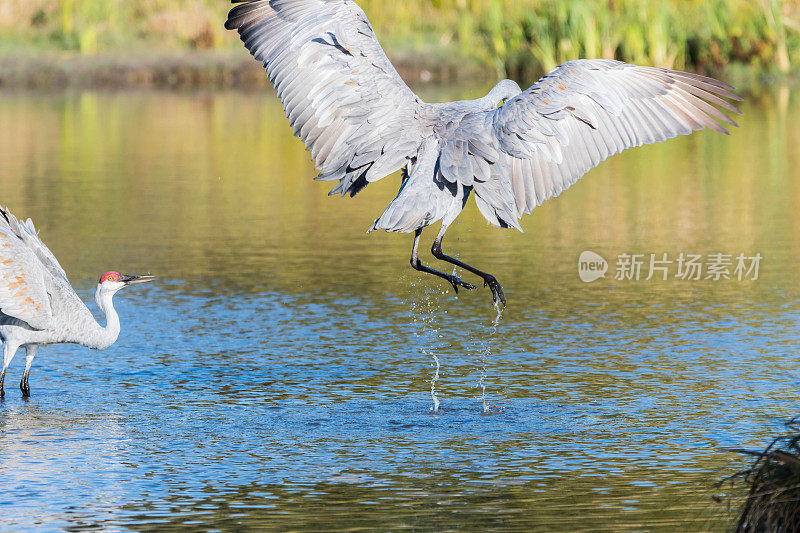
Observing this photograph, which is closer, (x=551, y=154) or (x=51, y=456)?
(x=51, y=456)

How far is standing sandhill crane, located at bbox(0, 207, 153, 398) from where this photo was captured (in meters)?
8.45

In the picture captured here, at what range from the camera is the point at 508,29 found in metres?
32.4

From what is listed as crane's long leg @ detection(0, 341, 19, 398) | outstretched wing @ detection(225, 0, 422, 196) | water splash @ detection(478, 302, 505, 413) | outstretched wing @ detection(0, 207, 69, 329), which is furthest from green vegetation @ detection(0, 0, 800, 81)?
crane's long leg @ detection(0, 341, 19, 398)

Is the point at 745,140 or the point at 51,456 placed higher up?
the point at 745,140

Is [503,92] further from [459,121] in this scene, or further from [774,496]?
[774,496]

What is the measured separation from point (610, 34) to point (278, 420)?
78.4ft

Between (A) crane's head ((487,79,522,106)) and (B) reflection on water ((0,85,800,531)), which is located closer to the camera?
(B) reflection on water ((0,85,800,531))

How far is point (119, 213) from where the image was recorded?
15820 millimetres

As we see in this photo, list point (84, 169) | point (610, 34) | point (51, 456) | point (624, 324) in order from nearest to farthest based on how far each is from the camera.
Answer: point (51, 456) → point (624, 324) → point (84, 169) → point (610, 34)

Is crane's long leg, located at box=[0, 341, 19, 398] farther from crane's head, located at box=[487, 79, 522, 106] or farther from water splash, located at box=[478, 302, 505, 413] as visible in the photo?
crane's head, located at box=[487, 79, 522, 106]

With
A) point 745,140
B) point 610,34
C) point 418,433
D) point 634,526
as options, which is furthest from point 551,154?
point 610,34

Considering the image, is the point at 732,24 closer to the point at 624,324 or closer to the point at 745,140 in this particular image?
the point at 745,140
